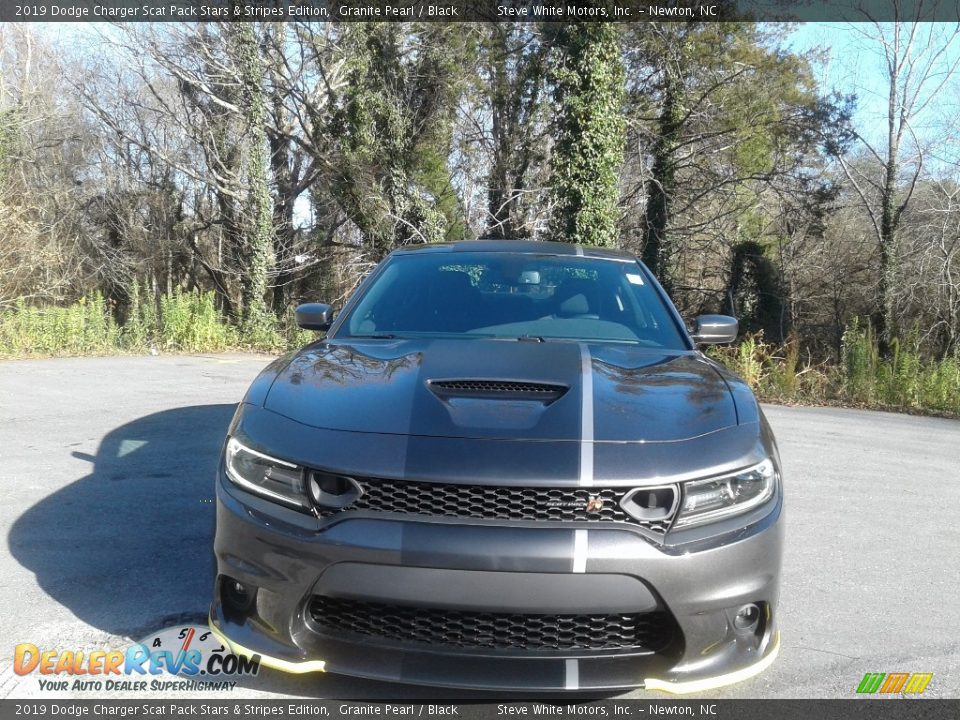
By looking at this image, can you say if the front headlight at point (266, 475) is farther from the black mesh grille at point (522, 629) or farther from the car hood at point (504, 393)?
the black mesh grille at point (522, 629)

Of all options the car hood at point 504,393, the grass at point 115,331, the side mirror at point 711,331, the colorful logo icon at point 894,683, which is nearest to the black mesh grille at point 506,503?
the car hood at point 504,393

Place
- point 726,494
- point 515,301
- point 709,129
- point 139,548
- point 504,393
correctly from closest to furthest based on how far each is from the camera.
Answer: point 726,494, point 504,393, point 515,301, point 139,548, point 709,129

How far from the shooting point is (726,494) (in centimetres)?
242

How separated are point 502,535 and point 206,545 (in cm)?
241

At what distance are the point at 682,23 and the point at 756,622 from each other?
2192cm

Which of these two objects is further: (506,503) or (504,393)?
(504,393)

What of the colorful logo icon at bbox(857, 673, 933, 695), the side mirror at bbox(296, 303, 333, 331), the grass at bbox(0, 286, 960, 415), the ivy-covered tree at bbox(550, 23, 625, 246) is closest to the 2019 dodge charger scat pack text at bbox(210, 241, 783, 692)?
the colorful logo icon at bbox(857, 673, 933, 695)

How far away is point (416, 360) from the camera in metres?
2.99

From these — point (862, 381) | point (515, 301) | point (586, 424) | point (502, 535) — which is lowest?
point (862, 381)

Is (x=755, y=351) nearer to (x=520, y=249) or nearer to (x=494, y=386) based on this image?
(x=520, y=249)

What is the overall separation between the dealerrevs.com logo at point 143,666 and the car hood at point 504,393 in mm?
930

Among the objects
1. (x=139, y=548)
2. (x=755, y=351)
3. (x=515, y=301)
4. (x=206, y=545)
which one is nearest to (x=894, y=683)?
(x=515, y=301)

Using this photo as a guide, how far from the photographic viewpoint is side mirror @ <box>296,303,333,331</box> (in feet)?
13.4

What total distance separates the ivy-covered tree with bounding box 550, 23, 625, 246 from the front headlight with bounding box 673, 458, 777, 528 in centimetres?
1578
